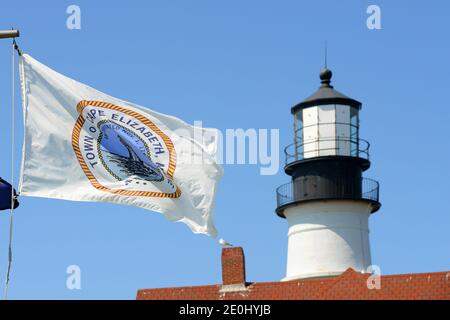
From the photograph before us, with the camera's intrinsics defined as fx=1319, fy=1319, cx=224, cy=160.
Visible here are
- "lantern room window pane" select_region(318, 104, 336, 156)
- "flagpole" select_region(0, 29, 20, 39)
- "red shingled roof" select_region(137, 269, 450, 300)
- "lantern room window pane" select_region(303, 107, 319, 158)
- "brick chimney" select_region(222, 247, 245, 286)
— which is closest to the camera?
"flagpole" select_region(0, 29, 20, 39)

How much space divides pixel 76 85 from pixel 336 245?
65.3 ft

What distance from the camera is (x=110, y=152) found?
2783 cm

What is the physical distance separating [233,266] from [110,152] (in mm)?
14064

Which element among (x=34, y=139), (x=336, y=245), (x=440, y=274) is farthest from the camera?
(x=336, y=245)

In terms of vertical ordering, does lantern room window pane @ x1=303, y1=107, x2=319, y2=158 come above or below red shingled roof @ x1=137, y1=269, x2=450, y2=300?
above

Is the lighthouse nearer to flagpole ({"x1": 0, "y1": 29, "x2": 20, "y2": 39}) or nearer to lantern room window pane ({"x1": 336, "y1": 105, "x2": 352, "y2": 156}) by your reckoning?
lantern room window pane ({"x1": 336, "y1": 105, "x2": 352, "y2": 156})

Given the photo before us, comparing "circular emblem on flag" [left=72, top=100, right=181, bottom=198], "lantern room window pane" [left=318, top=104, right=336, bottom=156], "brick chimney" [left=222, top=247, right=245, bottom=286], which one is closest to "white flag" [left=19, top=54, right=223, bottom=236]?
"circular emblem on flag" [left=72, top=100, right=181, bottom=198]

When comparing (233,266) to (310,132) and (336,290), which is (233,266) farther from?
(310,132)

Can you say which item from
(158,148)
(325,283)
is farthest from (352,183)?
(158,148)

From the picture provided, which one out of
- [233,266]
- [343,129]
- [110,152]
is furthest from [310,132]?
[110,152]

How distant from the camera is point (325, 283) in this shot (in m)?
39.8

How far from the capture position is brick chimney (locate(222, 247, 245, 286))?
1618 inches

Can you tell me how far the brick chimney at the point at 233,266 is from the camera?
41.1 metres
